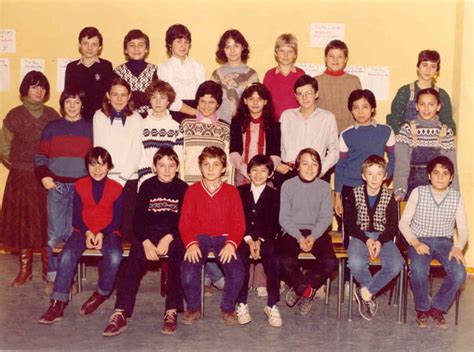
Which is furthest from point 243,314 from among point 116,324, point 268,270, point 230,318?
point 116,324

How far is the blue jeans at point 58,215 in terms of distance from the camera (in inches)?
205

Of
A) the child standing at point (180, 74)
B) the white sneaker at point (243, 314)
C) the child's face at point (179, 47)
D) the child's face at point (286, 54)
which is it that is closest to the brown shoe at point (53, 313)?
the white sneaker at point (243, 314)

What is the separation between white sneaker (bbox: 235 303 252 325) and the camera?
4.70 metres

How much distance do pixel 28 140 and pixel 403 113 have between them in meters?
2.91

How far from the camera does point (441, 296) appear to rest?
4.75 metres

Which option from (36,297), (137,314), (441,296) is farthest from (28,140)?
(441,296)

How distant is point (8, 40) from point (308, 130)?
3066mm

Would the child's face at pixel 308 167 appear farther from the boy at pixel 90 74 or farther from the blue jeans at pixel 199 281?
the boy at pixel 90 74

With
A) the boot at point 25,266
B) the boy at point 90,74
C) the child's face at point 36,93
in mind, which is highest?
the boy at point 90,74

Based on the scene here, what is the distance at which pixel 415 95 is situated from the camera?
552cm

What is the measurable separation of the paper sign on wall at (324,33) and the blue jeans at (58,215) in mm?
2576

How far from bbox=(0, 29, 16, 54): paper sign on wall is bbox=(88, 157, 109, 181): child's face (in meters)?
2.19

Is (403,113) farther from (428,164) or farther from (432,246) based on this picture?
(432,246)

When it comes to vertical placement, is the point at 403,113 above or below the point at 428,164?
above
